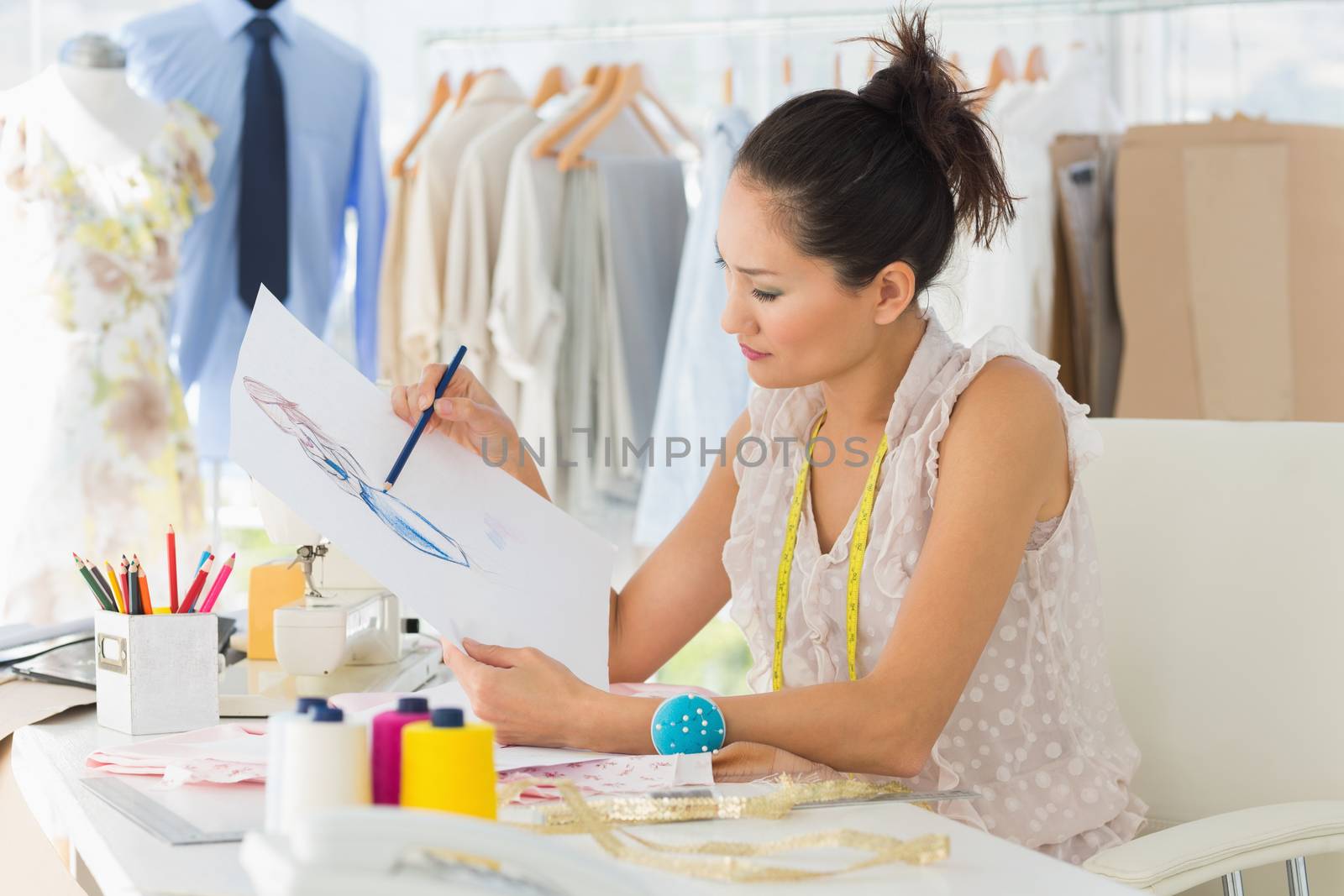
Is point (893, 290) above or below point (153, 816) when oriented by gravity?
above

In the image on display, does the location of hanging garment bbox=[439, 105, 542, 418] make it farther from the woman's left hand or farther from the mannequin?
the woman's left hand

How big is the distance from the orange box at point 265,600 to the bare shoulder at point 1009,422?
0.72 meters

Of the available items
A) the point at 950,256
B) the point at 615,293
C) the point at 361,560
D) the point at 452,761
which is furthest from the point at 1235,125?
the point at 452,761

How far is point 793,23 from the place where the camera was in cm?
307

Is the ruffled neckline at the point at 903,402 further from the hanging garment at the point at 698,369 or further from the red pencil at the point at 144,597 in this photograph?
the hanging garment at the point at 698,369

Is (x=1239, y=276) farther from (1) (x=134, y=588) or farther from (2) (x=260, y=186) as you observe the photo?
(1) (x=134, y=588)

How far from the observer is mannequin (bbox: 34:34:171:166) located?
8.64ft

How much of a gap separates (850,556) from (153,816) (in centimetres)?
71

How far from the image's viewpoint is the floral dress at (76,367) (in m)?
2.59

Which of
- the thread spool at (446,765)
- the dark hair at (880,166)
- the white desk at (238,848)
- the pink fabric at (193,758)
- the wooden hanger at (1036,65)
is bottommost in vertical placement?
the white desk at (238,848)

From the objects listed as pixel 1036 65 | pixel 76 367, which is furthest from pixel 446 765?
pixel 1036 65

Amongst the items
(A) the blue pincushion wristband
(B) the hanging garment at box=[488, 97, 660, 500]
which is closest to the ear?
(A) the blue pincushion wristband

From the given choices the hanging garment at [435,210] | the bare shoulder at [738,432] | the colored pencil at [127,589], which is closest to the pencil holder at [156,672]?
the colored pencil at [127,589]

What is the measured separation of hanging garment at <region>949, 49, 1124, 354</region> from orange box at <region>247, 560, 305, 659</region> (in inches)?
68.7
